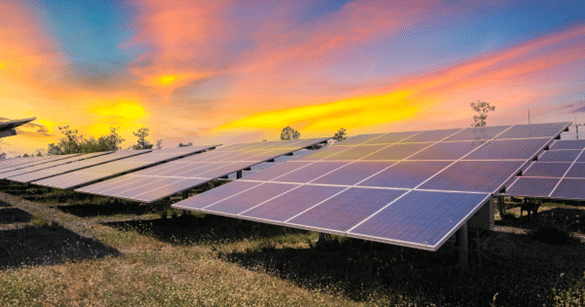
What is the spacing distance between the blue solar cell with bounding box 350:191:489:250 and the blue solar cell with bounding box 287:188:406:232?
413 millimetres

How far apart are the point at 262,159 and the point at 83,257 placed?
11436 millimetres

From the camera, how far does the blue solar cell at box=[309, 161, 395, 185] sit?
13.6 m

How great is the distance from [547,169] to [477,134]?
3.54m

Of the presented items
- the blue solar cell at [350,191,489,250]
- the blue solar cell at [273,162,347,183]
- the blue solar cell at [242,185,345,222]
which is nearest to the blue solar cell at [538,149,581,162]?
the blue solar cell at [273,162,347,183]

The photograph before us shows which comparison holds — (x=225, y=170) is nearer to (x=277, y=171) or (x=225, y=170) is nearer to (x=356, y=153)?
(x=277, y=171)

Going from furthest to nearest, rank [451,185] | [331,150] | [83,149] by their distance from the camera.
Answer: [83,149] < [331,150] < [451,185]

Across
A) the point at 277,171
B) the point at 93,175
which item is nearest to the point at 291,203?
the point at 277,171

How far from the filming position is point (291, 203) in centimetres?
1229

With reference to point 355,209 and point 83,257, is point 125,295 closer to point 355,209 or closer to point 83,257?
point 83,257

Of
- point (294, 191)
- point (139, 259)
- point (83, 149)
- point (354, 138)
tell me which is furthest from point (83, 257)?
point (83, 149)

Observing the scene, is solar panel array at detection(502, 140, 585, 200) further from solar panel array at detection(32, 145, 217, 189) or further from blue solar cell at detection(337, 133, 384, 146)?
solar panel array at detection(32, 145, 217, 189)

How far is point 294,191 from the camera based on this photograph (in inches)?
540

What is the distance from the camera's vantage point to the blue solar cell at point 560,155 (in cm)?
1728

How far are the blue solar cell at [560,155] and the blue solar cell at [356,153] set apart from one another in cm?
850
